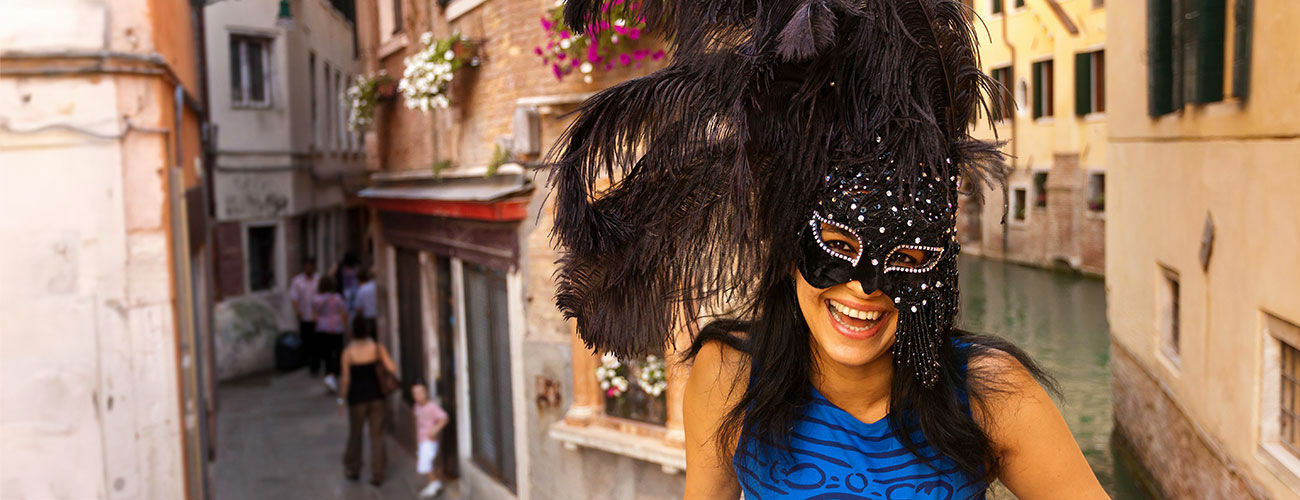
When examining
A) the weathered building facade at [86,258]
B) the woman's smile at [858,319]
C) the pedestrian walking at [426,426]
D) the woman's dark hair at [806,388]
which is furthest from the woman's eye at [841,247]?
the pedestrian walking at [426,426]

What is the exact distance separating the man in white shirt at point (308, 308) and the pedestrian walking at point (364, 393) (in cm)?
434

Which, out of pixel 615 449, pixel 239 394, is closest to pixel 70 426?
pixel 615 449

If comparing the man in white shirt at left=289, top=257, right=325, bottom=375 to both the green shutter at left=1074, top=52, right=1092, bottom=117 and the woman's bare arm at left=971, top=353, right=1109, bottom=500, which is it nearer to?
the green shutter at left=1074, top=52, right=1092, bottom=117

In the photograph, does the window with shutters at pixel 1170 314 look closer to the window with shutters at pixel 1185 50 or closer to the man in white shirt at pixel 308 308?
the window with shutters at pixel 1185 50

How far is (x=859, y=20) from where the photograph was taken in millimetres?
1888

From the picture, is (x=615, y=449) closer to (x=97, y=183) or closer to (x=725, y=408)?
(x=97, y=183)

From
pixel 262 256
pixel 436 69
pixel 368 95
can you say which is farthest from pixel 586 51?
pixel 262 256

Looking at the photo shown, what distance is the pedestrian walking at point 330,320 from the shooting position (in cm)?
1223

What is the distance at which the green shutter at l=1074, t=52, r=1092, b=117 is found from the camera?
119 inches

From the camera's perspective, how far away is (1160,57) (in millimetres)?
2920

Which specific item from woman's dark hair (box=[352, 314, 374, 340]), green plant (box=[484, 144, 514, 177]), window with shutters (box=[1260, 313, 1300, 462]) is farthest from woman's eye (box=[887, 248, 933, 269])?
woman's dark hair (box=[352, 314, 374, 340])

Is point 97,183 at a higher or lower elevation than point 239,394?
higher

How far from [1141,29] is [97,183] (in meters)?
4.99

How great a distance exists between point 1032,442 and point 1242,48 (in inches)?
53.7
